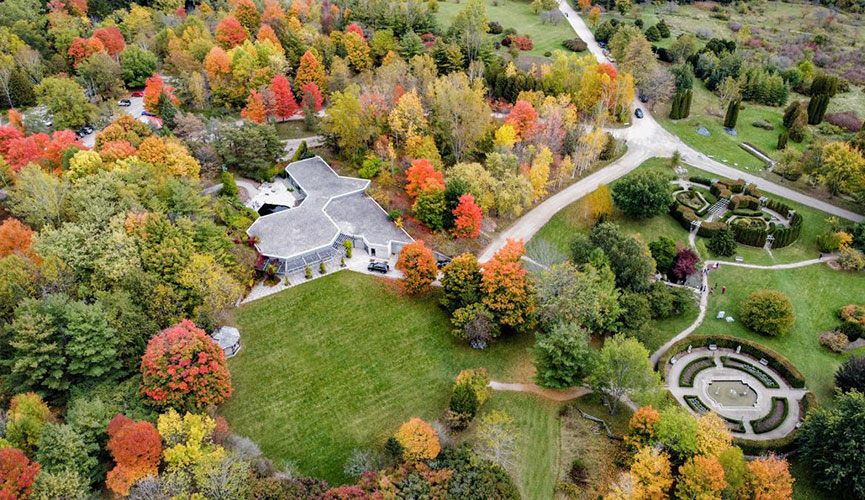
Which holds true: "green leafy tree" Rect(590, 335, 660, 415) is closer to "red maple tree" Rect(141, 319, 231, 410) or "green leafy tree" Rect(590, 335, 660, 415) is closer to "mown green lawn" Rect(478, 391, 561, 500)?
"mown green lawn" Rect(478, 391, 561, 500)

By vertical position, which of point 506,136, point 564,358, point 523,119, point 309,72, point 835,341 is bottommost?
point 835,341

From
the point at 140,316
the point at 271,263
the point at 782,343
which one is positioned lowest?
the point at 782,343

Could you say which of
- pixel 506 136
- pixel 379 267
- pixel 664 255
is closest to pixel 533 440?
pixel 379 267

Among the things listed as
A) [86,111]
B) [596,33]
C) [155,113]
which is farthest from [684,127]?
[86,111]

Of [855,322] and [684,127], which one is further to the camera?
[684,127]

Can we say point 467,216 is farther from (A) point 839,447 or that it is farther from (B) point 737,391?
(A) point 839,447

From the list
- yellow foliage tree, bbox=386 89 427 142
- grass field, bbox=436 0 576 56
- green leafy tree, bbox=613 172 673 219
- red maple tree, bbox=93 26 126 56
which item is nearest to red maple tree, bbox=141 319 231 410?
yellow foliage tree, bbox=386 89 427 142

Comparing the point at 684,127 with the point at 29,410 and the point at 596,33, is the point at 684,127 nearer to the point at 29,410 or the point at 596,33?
the point at 596,33
